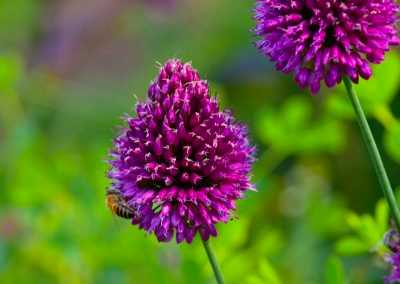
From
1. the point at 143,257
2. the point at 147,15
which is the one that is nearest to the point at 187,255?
the point at 143,257

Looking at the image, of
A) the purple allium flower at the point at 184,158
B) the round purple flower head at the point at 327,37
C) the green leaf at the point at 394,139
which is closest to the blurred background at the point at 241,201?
the green leaf at the point at 394,139

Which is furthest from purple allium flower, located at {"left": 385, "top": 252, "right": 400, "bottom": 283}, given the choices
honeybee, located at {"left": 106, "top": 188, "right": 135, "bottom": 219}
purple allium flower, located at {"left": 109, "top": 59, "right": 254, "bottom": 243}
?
honeybee, located at {"left": 106, "top": 188, "right": 135, "bottom": 219}

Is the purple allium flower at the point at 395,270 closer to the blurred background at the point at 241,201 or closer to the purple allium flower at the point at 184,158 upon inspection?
the blurred background at the point at 241,201

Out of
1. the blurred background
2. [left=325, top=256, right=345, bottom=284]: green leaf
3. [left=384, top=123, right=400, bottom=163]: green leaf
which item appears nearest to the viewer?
[left=325, top=256, right=345, bottom=284]: green leaf

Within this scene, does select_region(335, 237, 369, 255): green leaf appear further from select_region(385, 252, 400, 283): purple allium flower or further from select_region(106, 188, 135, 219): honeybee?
select_region(106, 188, 135, 219): honeybee

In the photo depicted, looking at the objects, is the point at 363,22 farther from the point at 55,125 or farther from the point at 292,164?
the point at 55,125

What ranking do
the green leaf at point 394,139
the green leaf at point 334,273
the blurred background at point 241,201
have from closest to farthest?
the green leaf at point 334,273 → the green leaf at point 394,139 → the blurred background at point 241,201

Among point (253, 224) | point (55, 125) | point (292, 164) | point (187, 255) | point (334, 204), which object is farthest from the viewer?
point (55, 125)
